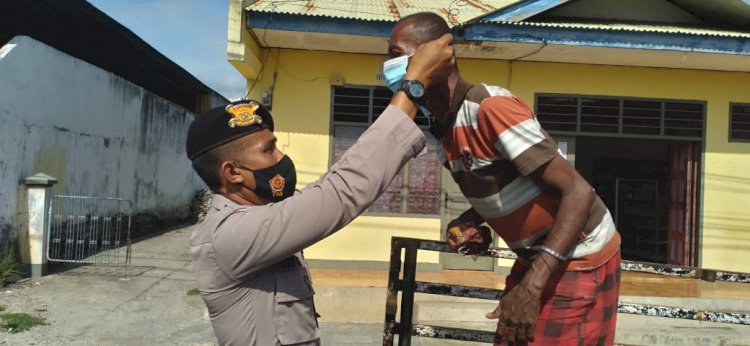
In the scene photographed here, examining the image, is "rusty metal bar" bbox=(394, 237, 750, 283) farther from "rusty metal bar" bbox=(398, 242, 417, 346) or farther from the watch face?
the watch face

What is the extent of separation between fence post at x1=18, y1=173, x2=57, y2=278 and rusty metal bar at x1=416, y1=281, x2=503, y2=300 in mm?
7321

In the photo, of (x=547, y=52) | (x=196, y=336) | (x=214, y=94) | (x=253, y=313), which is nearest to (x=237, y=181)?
(x=253, y=313)

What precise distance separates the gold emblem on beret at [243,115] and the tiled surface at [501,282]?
5116 millimetres

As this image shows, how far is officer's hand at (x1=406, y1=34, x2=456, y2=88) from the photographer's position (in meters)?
1.22

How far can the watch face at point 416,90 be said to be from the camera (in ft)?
3.85

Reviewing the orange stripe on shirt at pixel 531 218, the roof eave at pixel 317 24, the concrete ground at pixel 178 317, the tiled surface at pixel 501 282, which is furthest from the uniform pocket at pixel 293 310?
the roof eave at pixel 317 24

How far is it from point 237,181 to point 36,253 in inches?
312

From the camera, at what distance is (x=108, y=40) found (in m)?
12.3

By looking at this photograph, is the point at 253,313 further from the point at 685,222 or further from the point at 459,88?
the point at 685,222

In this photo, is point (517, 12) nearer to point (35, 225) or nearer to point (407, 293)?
point (407, 293)

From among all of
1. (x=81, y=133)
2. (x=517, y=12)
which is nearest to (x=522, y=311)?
(x=517, y=12)

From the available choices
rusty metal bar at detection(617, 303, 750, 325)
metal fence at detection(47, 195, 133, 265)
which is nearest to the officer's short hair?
rusty metal bar at detection(617, 303, 750, 325)

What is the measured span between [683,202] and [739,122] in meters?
1.30

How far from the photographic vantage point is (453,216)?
7.56 m
